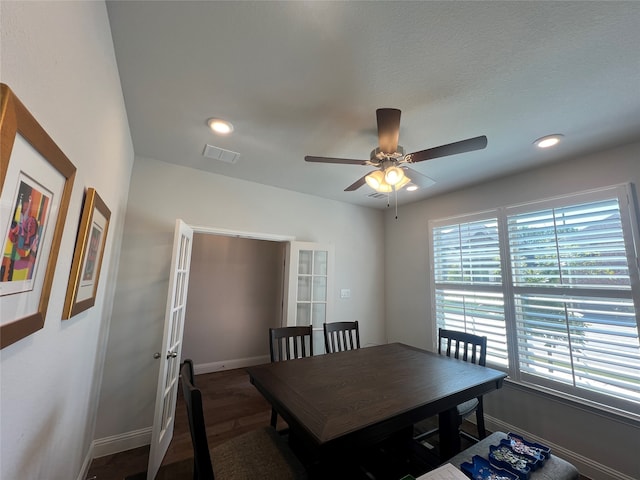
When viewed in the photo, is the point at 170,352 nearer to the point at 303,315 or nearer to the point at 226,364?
the point at 303,315

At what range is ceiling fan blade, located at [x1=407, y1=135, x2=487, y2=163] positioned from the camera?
4.94 ft

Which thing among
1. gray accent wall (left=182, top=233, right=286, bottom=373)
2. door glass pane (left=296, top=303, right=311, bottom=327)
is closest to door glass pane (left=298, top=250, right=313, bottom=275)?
door glass pane (left=296, top=303, right=311, bottom=327)

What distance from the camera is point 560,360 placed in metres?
2.28

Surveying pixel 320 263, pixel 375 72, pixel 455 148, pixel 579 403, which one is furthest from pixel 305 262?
pixel 579 403

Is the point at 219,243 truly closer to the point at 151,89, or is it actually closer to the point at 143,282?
the point at 143,282

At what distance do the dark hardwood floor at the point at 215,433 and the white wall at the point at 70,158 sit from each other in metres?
0.36

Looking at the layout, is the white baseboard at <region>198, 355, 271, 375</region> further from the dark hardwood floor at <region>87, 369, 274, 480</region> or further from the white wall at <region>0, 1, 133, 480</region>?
the white wall at <region>0, 1, 133, 480</region>

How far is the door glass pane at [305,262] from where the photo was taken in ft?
11.2

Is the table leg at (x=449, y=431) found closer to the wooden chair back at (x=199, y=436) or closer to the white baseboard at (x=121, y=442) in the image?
the wooden chair back at (x=199, y=436)

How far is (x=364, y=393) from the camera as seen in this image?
155cm

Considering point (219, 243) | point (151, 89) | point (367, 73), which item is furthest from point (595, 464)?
point (219, 243)

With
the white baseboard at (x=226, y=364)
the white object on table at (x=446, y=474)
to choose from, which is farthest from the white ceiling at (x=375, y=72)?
the white baseboard at (x=226, y=364)

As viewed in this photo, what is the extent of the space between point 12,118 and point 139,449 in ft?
9.35

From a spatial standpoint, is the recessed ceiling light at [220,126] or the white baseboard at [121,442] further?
the white baseboard at [121,442]
